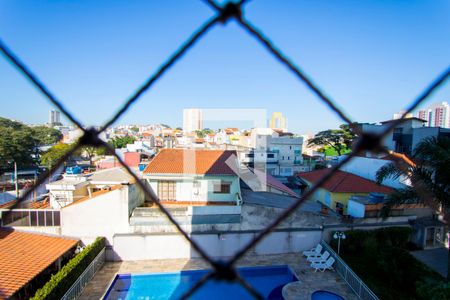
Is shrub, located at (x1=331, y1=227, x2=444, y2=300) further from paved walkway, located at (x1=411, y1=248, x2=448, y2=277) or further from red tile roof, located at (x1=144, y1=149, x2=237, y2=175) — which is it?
red tile roof, located at (x1=144, y1=149, x2=237, y2=175)

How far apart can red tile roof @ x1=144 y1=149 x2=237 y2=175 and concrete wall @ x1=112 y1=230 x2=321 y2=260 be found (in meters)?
4.00

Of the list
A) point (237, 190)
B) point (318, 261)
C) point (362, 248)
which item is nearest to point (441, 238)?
point (362, 248)

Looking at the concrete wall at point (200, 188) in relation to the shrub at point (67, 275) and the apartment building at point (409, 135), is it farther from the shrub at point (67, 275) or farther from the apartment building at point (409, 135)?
the apartment building at point (409, 135)

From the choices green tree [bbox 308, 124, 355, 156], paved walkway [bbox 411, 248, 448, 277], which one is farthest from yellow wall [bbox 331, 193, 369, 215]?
green tree [bbox 308, 124, 355, 156]

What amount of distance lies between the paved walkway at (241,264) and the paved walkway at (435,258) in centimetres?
431

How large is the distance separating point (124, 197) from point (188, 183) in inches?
161

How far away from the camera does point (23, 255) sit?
30.1 feet

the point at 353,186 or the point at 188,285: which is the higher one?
the point at 353,186

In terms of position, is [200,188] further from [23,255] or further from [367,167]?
[367,167]

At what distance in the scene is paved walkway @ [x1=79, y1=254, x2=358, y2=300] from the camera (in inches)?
372

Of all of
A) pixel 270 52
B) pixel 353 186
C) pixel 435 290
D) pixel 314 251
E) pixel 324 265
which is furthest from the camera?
pixel 353 186

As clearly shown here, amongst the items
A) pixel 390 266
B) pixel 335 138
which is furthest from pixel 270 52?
pixel 335 138

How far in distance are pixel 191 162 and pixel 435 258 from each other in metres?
13.2

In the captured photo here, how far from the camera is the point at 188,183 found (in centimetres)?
1505
